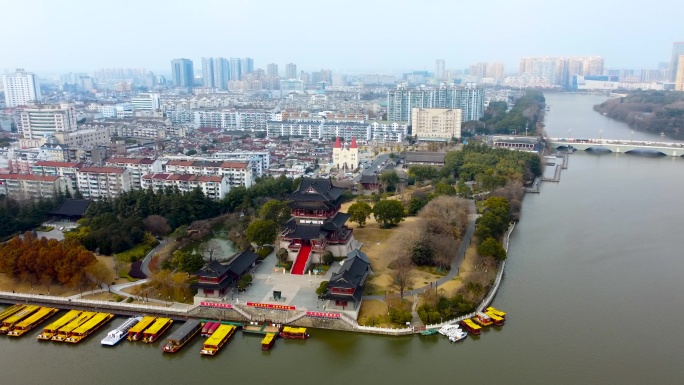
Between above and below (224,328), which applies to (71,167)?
above

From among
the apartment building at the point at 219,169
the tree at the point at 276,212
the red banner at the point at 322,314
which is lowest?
the red banner at the point at 322,314

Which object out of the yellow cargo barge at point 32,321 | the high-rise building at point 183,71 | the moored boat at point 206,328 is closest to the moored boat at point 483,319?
the moored boat at point 206,328

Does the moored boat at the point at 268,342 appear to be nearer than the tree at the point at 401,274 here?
Yes

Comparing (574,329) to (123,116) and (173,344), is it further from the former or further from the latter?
(123,116)

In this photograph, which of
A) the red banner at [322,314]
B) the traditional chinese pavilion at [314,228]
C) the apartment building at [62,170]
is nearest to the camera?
the red banner at [322,314]

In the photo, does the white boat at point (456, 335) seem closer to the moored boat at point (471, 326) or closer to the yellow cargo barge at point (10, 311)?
A: the moored boat at point (471, 326)

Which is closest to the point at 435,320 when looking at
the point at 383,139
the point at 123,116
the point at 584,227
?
the point at 584,227

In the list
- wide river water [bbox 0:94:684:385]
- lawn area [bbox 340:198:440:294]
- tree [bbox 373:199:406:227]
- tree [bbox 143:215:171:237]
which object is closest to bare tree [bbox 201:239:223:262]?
tree [bbox 143:215:171:237]
